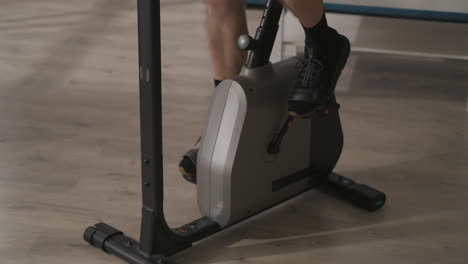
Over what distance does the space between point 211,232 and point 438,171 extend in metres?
0.80

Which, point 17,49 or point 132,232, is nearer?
point 132,232

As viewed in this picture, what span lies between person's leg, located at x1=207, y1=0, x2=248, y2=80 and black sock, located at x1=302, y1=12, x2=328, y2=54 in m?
0.22

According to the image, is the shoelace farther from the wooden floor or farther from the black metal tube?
the wooden floor

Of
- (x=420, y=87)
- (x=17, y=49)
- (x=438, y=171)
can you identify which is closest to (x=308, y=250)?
(x=438, y=171)

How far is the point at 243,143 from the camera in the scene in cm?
166

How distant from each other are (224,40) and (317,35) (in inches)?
11.2

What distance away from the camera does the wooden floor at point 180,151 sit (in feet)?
5.74

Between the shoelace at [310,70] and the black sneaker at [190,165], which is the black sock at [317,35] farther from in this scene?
the black sneaker at [190,165]

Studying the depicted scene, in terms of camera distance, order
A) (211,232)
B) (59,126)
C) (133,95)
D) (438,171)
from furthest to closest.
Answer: (133,95)
(59,126)
(438,171)
(211,232)

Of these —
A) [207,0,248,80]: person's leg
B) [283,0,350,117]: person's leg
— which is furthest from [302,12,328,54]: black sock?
[207,0,248,80]: person's leg

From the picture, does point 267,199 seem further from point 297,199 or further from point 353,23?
point 353,23

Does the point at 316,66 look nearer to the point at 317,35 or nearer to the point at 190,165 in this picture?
the point at 317,35

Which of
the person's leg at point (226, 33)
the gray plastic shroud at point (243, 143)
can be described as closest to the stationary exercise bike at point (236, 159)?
the gray plastic shroud at point (243, 143)

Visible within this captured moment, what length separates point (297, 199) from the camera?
1961 mm
